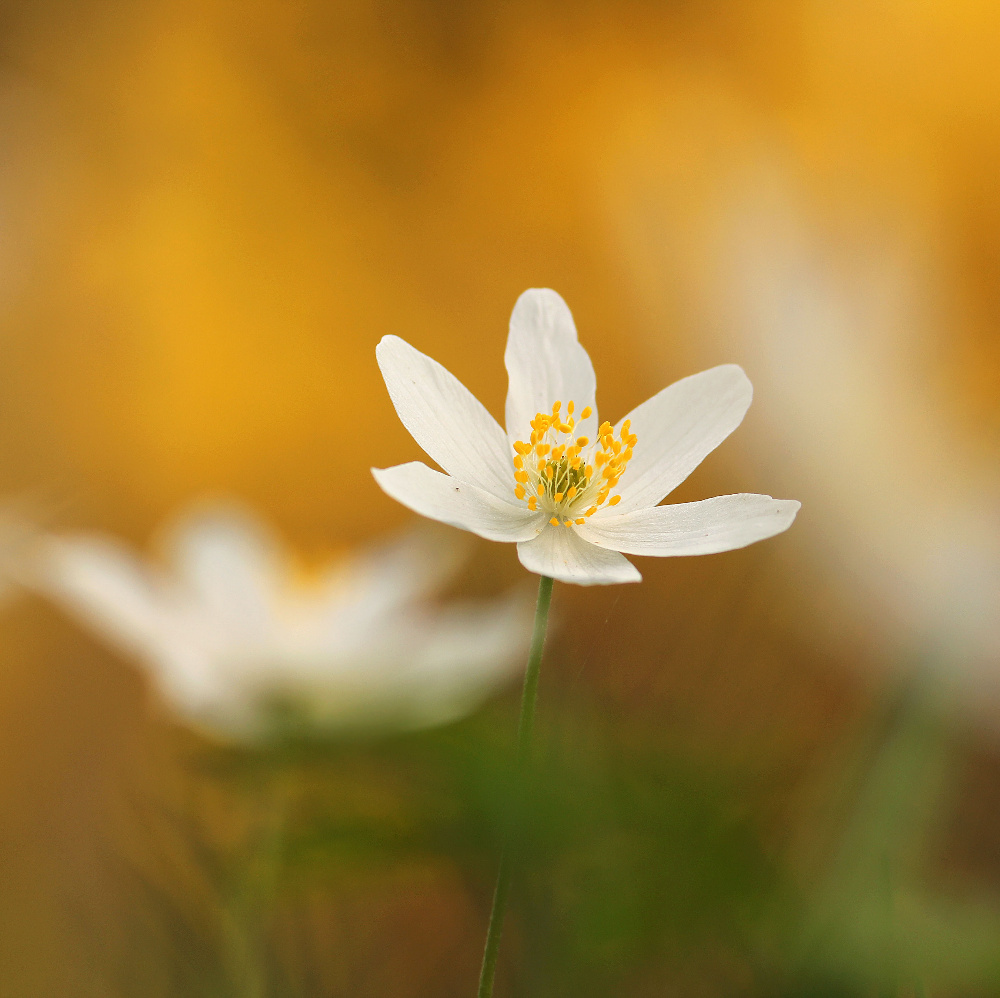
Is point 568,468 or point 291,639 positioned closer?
point 568,468

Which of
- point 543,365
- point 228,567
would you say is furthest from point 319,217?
point 543,365

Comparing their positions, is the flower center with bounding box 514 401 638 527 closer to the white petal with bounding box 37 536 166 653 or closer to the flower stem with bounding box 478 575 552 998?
the flower stem with bounding box 478 575 552 998

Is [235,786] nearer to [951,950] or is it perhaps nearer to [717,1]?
[951,950]

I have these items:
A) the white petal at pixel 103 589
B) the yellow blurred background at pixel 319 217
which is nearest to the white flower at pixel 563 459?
the white petal at pixel 103 589

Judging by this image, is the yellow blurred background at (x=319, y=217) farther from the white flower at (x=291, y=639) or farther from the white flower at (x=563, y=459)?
the white flower at (x=563, y=459)

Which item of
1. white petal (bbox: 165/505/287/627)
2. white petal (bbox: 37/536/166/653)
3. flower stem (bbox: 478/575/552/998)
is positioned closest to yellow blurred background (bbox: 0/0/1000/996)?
white petal (bbox: 165/505/287/627)

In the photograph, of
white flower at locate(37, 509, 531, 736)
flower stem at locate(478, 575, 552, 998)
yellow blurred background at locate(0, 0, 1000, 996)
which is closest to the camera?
flower stem at locate(478, 575, 552, 998)

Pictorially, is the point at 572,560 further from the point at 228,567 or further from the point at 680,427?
the point at 228,567
